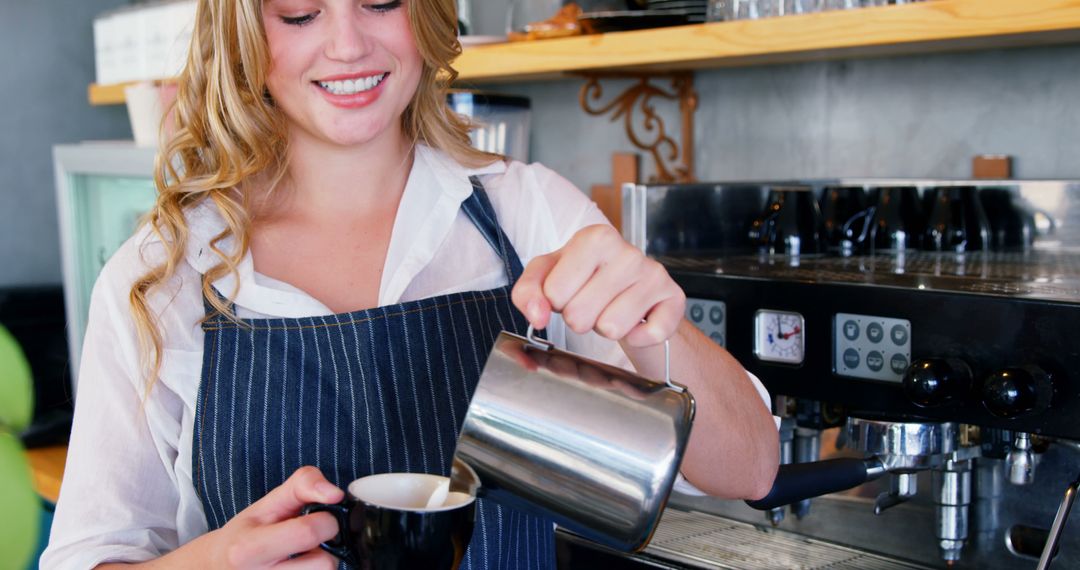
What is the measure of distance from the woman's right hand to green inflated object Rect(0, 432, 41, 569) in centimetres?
178

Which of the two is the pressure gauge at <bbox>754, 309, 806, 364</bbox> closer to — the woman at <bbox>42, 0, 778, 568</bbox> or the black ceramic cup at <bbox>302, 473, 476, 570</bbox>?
the woman at <bbox>42, 0, 778, 568</bbox>

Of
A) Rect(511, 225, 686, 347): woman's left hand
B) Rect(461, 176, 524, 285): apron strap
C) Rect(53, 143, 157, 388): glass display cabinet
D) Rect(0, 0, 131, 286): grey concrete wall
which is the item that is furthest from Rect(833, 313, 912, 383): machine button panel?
Rect(0, 0, 131, 286): grey concrete wall

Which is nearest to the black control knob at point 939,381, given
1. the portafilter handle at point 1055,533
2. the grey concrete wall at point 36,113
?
the portafilter handle at point 1055,533

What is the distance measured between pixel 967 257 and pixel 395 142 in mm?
713

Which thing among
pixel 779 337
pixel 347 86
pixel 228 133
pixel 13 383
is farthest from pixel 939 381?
pixel 13 383

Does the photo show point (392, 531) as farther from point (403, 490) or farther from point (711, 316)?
point (711, 316)

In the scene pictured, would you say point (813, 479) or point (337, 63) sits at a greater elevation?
point (337, 63)

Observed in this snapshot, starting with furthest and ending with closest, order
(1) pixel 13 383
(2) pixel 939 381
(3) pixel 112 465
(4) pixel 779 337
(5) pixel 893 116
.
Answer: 1. (1) pixel 13 383
2. (5) pixel 893 116
3. (4) pixel 779 337
4. (2) pixel 939 381
5. (3) pixel 112 465

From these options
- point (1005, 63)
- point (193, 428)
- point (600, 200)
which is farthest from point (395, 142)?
point (600, 200)

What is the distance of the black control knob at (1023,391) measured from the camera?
3.28 feet

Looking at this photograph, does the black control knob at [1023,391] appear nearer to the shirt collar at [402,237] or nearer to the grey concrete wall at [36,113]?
the shirt collar at [402,237]

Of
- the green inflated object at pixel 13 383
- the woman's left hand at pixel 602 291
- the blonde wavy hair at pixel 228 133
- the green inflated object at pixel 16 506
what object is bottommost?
the green inflated object at pixel 16 506

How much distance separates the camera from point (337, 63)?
0.98 metres

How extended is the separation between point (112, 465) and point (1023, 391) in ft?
2.57
